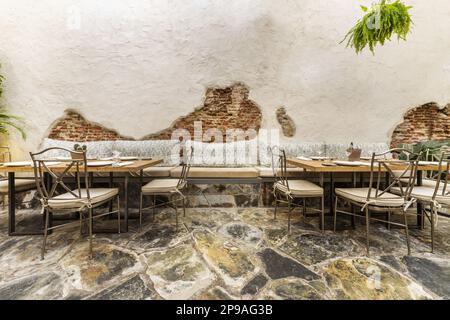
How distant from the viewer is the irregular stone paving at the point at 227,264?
1.25 meters

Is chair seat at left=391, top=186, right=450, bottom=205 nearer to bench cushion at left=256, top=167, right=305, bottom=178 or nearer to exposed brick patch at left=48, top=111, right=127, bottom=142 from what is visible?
bench cushion at left=256, top=167, right=305, bottom=178

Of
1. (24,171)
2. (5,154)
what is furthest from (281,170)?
(5,154)

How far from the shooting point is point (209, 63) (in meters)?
3.49

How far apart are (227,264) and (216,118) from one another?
8.41ft

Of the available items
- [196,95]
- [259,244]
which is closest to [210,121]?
[196,95]

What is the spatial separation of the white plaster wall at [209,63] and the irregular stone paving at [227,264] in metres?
1.97

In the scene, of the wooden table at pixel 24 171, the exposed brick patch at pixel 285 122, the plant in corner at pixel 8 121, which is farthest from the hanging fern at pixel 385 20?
the plant in corner at pixel 8 121

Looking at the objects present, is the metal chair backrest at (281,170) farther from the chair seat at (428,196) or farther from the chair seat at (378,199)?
the chair seat at (428,196)

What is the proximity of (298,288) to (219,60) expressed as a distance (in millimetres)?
3359

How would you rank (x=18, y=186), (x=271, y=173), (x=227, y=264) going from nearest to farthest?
(x=227, y=264) < (x=18, y=186) < (x=271, y=173)

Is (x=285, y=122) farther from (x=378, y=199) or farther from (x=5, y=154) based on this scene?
(x=5, y=154)

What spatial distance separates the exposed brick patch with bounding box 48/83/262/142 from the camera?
3449 millimetres
